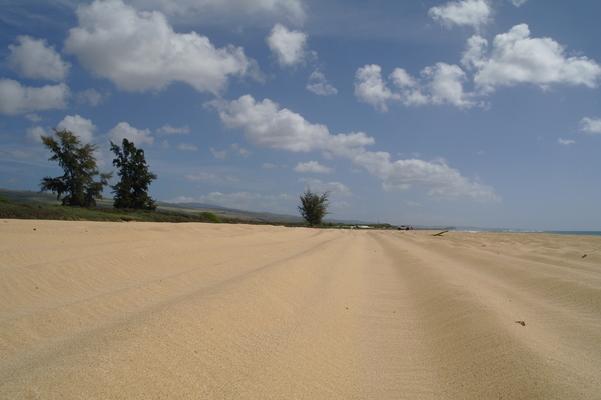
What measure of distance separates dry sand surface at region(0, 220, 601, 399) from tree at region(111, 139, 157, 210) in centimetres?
2691

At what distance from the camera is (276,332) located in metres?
3.53

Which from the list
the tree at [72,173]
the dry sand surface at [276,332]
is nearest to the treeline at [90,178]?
the tree at [72,173]

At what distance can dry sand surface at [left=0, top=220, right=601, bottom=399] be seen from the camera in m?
2.48

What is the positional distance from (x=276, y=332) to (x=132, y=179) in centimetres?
3185

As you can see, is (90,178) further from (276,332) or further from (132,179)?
(276,332)

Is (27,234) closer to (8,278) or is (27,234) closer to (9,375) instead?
(8,278)

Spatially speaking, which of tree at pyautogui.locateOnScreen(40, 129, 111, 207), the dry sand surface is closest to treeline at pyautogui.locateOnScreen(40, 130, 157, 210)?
tree at pyautogui.locateOnScreen(40, 129, 111, 207)

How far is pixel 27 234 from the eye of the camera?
25.1 feet

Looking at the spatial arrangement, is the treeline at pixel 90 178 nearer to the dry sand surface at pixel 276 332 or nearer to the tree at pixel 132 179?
the tree at pixel 132 179

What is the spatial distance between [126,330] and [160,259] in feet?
12.4

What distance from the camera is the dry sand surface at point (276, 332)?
2479 mm

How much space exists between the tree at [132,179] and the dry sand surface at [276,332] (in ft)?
88.3

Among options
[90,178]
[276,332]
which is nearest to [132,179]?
[90,178]

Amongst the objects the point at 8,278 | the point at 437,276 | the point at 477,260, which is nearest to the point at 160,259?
the point at 8,278
